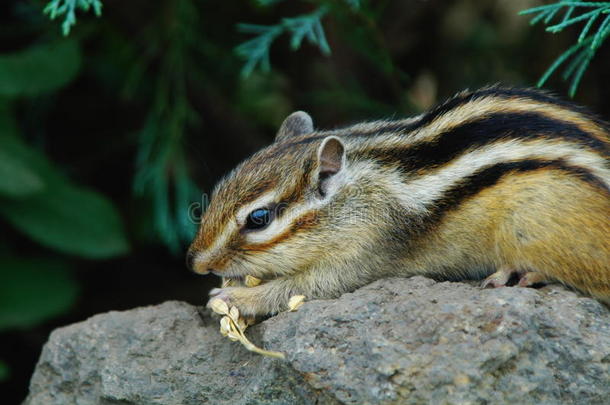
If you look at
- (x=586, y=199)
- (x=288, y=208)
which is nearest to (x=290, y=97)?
(x=288, y=208)

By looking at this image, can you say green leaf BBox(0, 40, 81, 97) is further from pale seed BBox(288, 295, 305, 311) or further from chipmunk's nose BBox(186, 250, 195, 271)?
pale seed BBox(288, 295, 305, 311)

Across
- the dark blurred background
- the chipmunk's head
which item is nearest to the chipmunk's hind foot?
the chipmunk's head

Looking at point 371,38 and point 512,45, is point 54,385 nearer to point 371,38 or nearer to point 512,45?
point 371,38

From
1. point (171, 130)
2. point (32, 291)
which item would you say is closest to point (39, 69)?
point (171, 130)

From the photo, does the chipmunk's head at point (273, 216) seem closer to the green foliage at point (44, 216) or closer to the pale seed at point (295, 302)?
the pale seed at point (295, 302)

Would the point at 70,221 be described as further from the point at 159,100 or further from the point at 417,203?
the point at 417,203

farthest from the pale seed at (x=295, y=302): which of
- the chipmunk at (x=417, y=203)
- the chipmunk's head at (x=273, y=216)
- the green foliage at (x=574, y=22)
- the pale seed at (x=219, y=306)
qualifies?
the green foliage at (x=574, y=22)
